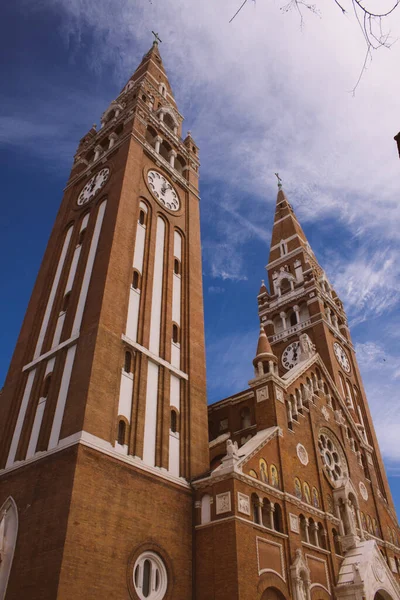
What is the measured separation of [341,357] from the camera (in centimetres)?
4300

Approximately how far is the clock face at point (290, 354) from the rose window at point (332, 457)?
10.9 m

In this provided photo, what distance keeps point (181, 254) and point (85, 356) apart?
1137 cm

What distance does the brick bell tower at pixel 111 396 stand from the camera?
54.6ft

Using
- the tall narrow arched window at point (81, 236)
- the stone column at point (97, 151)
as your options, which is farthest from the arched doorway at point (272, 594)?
the stone column at point (97, 151)

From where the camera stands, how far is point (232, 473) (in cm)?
2025

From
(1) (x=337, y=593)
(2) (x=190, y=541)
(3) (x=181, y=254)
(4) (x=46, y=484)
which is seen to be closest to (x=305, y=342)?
(3) (x=181, y=254)

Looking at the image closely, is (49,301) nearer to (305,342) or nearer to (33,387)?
(33,387)

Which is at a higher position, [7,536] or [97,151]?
[97,151]

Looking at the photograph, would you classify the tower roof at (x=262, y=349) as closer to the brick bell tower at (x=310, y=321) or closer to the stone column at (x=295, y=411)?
the stone column at (x=295, y=411)

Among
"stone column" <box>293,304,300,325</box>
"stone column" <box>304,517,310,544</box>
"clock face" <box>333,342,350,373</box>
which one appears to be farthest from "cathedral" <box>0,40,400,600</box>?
"stone column" <box>293,304,300,325</box>

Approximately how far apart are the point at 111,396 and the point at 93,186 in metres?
15.7

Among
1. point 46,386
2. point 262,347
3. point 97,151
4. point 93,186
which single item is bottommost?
point 46,386

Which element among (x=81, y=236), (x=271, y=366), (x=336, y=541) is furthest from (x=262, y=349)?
(x=81, y=236)

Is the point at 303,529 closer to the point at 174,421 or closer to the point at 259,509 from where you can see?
the point at 259,509
